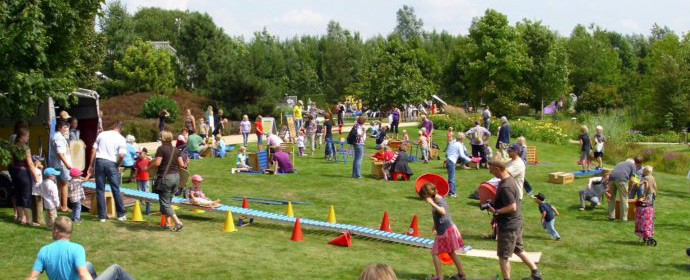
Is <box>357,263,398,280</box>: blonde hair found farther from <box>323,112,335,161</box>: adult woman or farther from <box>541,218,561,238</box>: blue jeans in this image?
<box>323,112,335,161</box>: adult woman

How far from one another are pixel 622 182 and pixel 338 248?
696 centimetres

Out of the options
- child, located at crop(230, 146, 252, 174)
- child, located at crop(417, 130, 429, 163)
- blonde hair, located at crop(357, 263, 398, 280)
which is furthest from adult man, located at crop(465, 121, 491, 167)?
blonde hair, located at crop(357, 263, 398, 280)

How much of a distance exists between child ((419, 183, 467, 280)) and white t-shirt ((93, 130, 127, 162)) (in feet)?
18.9

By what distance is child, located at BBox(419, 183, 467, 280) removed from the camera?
373 inches

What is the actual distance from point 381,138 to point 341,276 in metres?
18.7

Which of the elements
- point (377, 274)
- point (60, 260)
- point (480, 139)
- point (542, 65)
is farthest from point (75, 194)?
point (542, 65)

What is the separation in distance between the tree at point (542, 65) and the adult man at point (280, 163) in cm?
3900

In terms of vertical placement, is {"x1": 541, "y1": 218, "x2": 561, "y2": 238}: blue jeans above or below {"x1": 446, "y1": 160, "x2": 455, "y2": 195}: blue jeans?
below

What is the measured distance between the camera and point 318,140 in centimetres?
2858

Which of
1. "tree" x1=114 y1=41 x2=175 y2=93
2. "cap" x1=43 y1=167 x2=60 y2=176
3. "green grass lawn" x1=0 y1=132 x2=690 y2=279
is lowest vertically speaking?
"green grass lawn" x1=0 y1=132 x2=690 y2=279

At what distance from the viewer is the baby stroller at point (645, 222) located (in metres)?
13.2

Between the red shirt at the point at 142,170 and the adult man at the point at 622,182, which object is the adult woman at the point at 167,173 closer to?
the red shirt at the point at 142,170

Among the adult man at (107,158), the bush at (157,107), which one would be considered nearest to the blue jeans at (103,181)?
the adult man at (107,158)

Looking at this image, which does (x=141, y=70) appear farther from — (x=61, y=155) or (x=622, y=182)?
(x=622, y=182)
